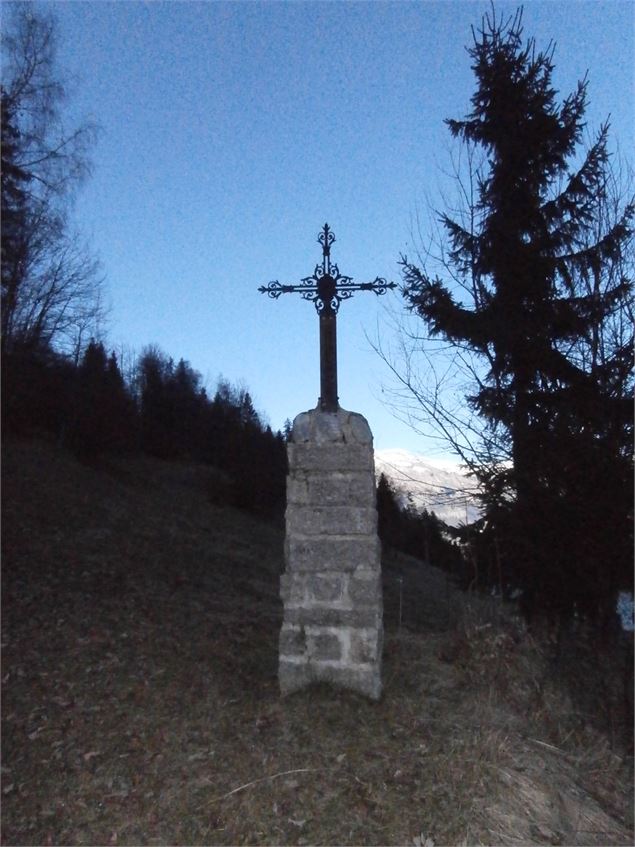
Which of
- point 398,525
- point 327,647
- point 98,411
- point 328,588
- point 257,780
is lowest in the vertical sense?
point 257,780

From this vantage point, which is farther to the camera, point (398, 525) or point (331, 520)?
point (398, 525)

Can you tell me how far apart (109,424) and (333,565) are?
12536 mm

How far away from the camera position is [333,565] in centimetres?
546

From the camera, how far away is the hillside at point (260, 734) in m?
4.29

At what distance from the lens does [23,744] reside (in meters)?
4.94

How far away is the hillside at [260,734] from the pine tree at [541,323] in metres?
0.98

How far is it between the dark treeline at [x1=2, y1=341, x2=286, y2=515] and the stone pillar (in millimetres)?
10190

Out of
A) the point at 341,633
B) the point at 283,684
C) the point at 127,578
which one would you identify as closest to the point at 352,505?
the point at 341,633

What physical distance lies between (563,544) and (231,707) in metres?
3.77

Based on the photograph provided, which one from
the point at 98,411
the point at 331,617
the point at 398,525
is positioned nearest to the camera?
the point at 331,617

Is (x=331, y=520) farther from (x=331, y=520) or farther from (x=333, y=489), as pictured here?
(x=333, y=489)

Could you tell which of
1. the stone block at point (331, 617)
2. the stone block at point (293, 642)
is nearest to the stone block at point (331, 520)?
the stone block at point (331, 617)

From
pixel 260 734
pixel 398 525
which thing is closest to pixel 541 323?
pixel 260 734

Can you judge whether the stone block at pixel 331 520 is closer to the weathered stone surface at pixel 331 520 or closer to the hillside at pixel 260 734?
the weathered stone surface at pixel 331 520
